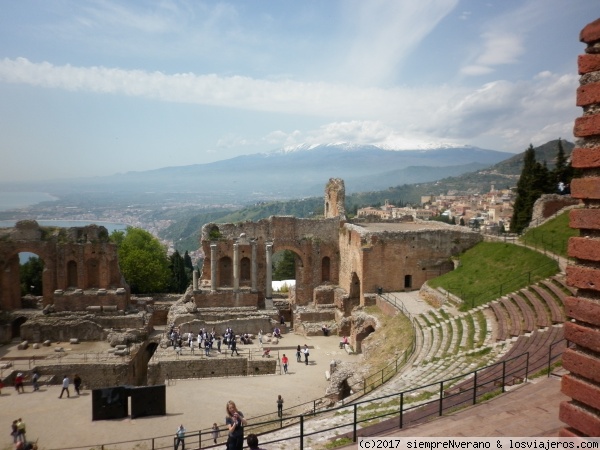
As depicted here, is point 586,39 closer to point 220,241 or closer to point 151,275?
point 220,241

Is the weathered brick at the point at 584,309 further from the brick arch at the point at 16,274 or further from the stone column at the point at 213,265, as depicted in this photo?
the brick arch at the point at 16,274

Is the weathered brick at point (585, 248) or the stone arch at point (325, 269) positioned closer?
the weathered brick at point (585, 248)

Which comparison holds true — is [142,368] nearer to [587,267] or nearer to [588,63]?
[587,267]

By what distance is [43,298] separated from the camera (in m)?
35.8

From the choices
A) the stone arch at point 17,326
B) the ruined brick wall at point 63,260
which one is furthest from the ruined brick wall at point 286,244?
the stone arch at point 17,326

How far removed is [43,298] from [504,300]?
3273 centimetres

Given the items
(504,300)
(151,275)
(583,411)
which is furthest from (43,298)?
(583,411)

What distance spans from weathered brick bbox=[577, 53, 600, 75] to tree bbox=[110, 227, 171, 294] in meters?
43.0

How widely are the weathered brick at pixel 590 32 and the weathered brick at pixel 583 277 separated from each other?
2669 mm

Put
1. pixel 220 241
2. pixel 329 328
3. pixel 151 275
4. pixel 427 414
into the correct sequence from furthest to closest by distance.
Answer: pixel 151 275 → pixel 220 241 → pixel 329 328 → pixel 427 414

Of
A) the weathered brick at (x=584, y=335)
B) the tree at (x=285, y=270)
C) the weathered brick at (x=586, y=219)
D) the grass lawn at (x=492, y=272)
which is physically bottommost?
→ the tree at (x=285, y=270)

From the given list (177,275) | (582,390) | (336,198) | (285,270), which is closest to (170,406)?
(582,390)

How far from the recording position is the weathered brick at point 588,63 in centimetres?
537

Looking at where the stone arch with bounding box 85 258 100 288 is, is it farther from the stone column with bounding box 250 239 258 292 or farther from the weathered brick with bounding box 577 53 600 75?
the weathered brick with bounding box 577 53 600 75
